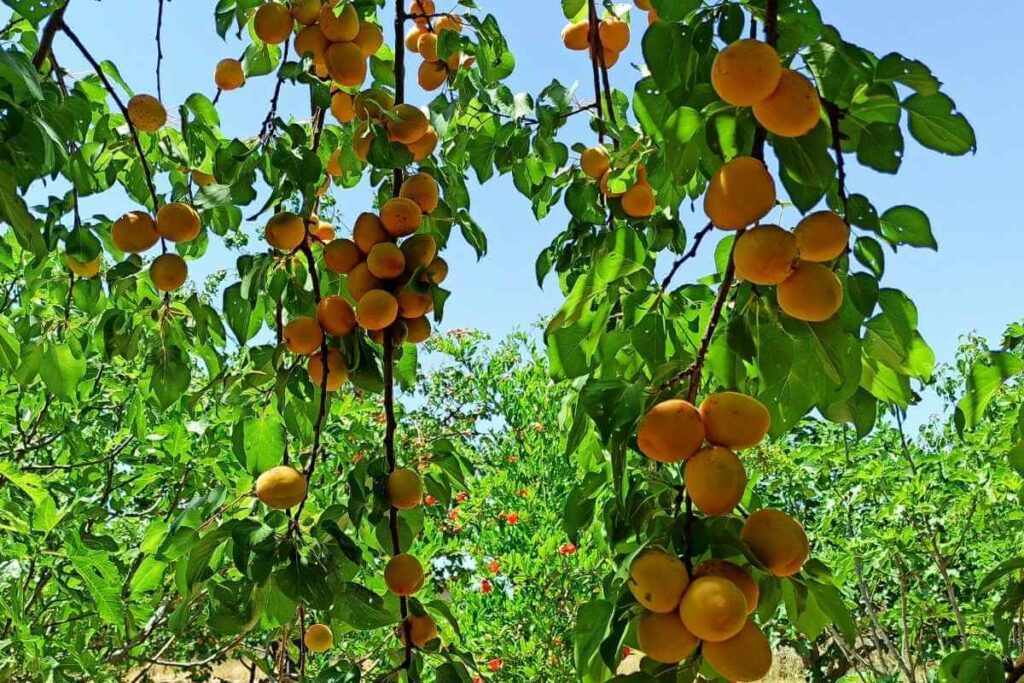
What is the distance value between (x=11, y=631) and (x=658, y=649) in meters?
2.58

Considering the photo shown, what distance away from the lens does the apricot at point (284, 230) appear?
3.93ft

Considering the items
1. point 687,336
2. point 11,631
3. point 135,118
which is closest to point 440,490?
point 687,336

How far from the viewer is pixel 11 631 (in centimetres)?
258

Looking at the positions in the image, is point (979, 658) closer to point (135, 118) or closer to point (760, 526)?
point (760, 526)

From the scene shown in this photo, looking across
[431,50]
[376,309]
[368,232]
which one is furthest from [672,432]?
[431,50]

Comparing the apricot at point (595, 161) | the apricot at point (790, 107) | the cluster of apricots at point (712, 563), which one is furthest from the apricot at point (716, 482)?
the apricot at point (595, 161)

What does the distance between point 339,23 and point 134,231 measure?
446mm

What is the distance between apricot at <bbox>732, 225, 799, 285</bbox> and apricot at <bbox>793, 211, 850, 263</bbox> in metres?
0.03

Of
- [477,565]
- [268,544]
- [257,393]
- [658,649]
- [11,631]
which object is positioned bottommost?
[658,649]

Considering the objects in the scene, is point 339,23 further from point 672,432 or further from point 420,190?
point 672,432

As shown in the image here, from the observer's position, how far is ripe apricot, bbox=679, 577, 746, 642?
646 millimetres

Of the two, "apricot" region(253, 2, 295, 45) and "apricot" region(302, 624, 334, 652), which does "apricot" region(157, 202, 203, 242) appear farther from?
"apricot" region(302, 624, 334, 652)

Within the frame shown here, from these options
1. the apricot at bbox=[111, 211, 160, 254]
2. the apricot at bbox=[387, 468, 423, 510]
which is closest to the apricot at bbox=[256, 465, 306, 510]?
the apricot at bbox=[387, 468, 423, 510]

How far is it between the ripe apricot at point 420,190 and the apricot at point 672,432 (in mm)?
655
